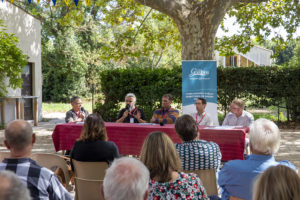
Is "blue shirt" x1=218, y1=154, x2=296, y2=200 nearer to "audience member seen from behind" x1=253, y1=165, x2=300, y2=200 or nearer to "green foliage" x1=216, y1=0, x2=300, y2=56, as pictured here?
"audience member seen from behind" x1=253, y1=165, x2=300, y2=200

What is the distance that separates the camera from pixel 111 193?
170 centimetres

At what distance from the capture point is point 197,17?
10.5 meters

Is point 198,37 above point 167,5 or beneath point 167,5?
beneath

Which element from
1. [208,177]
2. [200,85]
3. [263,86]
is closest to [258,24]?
[263,86]

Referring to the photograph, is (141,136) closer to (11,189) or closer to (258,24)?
(11,189)

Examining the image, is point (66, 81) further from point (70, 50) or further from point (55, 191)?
point (55, 191)

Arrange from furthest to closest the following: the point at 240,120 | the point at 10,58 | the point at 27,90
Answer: the point at 27,90 → the point at 10,58 → the point at 240,120

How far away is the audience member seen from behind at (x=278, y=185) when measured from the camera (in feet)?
5.24

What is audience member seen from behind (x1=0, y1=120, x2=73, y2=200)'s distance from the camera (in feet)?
8.75

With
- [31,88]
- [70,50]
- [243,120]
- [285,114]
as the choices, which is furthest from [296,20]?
[70,50]

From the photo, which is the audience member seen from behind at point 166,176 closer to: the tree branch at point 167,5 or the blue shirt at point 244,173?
the blue shirt at point 244,173

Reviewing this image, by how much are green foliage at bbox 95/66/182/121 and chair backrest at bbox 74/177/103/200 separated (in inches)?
387

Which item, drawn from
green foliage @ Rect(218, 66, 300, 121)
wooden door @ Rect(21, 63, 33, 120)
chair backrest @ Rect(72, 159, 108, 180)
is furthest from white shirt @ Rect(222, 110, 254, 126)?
wooden door @ Rect(21, 63, 33, 120)

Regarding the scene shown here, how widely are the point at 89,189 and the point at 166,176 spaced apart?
156 centimetres
